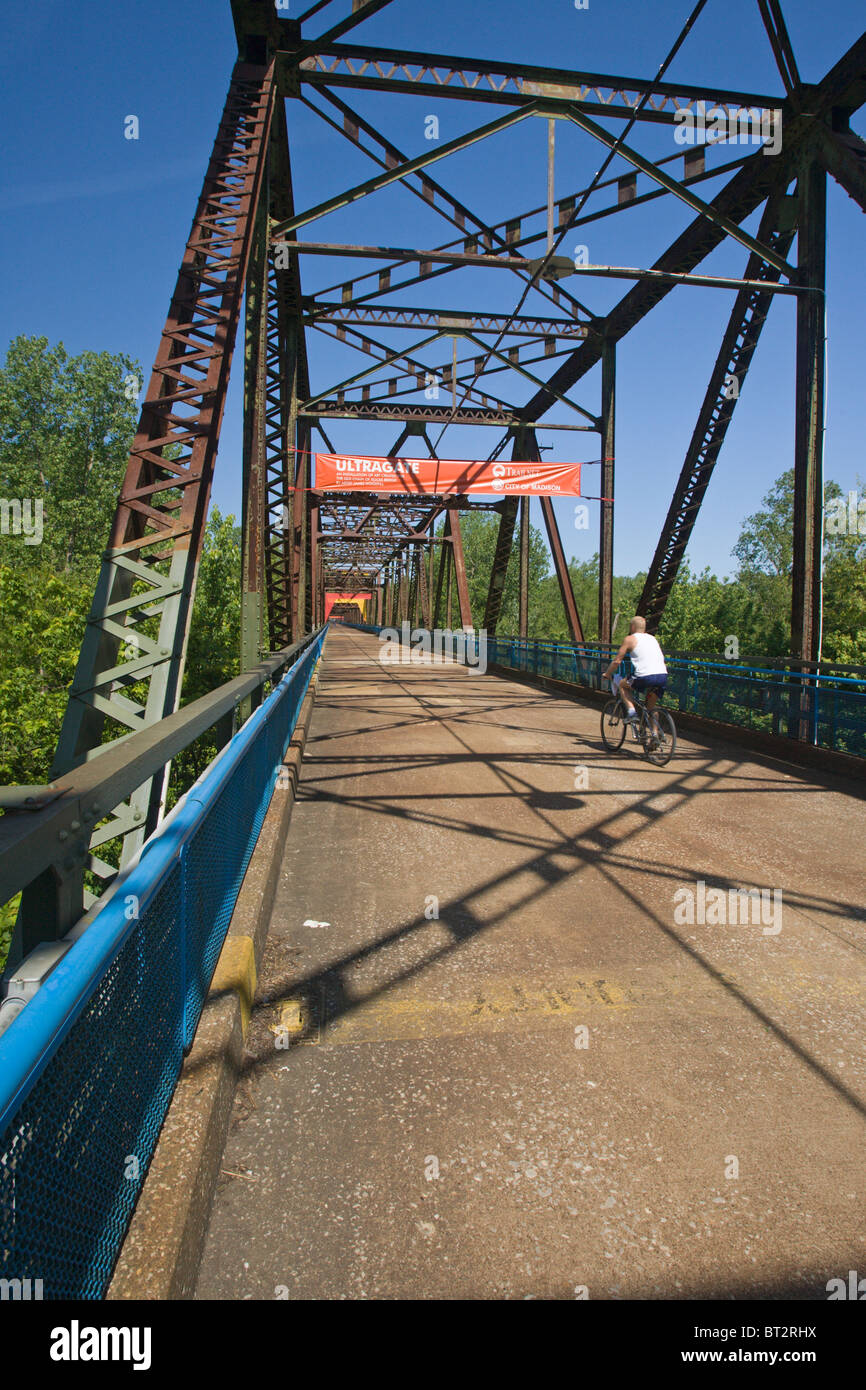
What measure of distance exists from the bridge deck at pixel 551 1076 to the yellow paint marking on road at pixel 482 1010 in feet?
0.05

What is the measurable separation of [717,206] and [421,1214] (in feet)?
51.1

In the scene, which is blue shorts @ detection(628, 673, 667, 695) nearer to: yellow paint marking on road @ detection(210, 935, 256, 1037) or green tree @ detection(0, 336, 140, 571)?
yellow paint marking on road @ detection(210, 935, 256, 1037)

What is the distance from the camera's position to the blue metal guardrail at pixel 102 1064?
4.77 feet

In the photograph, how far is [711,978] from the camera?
4160 millimetres

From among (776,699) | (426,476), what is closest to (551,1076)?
(776,699)

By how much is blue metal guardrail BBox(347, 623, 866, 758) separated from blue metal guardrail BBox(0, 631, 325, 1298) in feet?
27.1

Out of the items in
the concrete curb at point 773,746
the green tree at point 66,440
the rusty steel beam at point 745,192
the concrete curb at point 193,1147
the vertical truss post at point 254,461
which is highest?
the green tree at point 66,440

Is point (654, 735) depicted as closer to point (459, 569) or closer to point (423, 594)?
point (459, 569)

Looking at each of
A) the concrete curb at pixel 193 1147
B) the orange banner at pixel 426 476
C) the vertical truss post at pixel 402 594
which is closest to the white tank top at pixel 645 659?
the concrete curb at pixel 193 1147

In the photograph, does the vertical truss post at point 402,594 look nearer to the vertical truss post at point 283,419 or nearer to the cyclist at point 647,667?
the vertical truss post at point 283,419

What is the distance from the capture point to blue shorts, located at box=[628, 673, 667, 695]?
990 centimetres
